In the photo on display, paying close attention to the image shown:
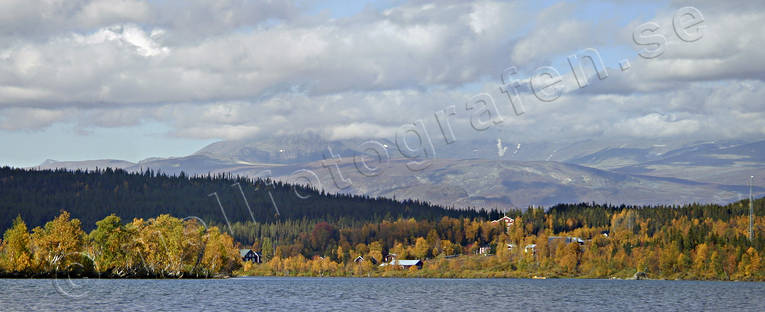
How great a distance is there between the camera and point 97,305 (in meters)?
109

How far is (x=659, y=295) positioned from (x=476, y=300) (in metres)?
39.1

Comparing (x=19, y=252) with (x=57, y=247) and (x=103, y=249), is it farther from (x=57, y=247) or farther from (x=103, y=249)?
(x=103, y=249)

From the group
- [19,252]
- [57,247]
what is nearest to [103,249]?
[57,247]

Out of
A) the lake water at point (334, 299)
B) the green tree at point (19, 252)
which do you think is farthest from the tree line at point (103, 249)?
the lake water at point (334, 299)

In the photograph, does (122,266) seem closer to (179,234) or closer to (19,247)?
(179,234)

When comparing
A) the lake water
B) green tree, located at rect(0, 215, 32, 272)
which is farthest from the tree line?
the lake water

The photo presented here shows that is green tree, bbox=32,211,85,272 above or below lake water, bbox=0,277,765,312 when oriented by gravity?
above

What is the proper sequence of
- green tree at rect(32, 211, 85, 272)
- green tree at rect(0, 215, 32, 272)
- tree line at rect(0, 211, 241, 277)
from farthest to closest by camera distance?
tree line at rect(0, 211, 241, 277) < green tree at rect(32, 211, 85, 272) < green tree at rect(0, 215, 32, 272)

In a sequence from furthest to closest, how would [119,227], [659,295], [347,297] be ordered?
[119,227] → [659,295] → [347,297]

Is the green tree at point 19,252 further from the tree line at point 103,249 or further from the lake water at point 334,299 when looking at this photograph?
the lake water at point 334,299

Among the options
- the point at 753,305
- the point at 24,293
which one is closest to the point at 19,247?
the point at 24,293

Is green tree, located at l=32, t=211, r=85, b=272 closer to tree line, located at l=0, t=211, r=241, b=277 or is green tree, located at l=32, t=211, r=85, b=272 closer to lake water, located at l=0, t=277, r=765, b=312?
tree line, located at l=0, t=211, r=241, b=277

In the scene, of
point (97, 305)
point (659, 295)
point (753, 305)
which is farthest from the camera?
point (659, 295)

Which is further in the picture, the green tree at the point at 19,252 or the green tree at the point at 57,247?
the green tree at the point at 57,247
